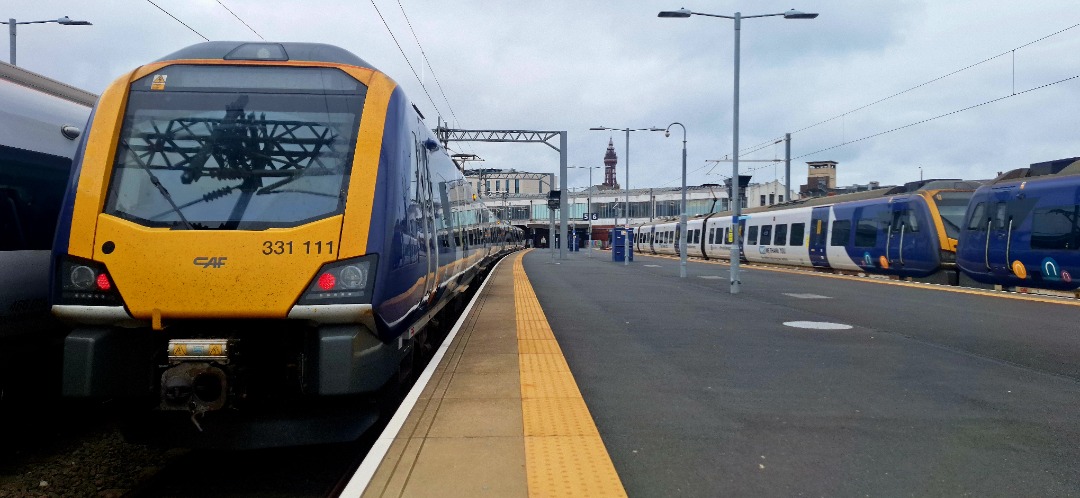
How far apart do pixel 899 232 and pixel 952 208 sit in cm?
169

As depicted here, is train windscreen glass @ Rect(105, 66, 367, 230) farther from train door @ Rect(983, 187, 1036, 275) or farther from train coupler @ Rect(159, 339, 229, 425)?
train door @ Rect(983, 187, 1036, 275)

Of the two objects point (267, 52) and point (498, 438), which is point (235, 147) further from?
point (498, 438)

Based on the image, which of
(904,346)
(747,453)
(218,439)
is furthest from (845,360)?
(218,439)

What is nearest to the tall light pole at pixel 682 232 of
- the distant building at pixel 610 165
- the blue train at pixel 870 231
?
the blue train at pixel 870 231

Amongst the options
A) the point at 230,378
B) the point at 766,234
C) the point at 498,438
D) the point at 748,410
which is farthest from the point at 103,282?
the point at 766,234

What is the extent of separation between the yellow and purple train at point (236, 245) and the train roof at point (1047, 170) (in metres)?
15.7

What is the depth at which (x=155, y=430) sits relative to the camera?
14.7 ft

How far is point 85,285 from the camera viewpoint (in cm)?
440

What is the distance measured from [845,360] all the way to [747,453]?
3683 millimetres

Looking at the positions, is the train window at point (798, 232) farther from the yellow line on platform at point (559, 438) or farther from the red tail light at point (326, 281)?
the red tail light at point (326, 281)

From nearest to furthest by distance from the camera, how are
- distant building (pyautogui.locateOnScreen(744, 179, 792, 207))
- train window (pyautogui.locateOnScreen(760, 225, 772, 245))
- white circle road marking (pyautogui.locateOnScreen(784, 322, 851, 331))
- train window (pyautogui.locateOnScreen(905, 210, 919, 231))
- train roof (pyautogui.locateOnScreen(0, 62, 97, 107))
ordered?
1. train roof (pyautogui.locateOnScreen(0, 62, 97, 107))
2. white circle road marking (pyautogui.locateOnScreen(784, 322, 851, 331))
3. train window (pyautogui.locateOnScreen(905, 210, 919, 231))
4. train window (pyautogui.locateOnScreen(760, 225, 772, 245))
5. distant building (pyautogui.locateOnScreen(744, 179, 792, 207))

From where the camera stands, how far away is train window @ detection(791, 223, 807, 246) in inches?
1125

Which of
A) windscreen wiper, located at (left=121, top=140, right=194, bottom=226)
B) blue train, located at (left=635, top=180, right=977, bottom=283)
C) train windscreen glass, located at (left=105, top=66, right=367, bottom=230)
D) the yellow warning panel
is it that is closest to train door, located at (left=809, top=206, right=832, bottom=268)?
blue train, located at (left=635, top=180, right=977, bottom=283)

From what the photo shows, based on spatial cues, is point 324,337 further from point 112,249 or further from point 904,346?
point 904,346
